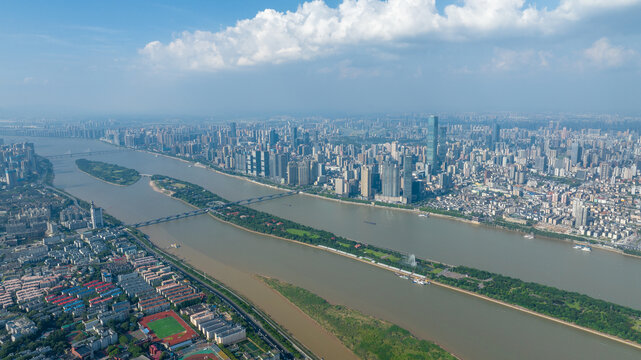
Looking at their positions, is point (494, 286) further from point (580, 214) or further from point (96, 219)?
point (96, 219)

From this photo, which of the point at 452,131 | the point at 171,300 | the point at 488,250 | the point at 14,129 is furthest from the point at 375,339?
the point at 14,129

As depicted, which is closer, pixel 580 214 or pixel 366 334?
pixel 366 334

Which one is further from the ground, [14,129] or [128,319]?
[14,129]

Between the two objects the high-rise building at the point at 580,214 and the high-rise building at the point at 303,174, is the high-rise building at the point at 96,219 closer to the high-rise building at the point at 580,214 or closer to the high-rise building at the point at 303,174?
the high-rise building at the point at 303,174

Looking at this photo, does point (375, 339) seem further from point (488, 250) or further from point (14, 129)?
point (14, 129)

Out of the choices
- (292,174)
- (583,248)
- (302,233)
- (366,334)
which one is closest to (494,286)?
(366,334)

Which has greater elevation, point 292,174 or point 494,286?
point 292,174
